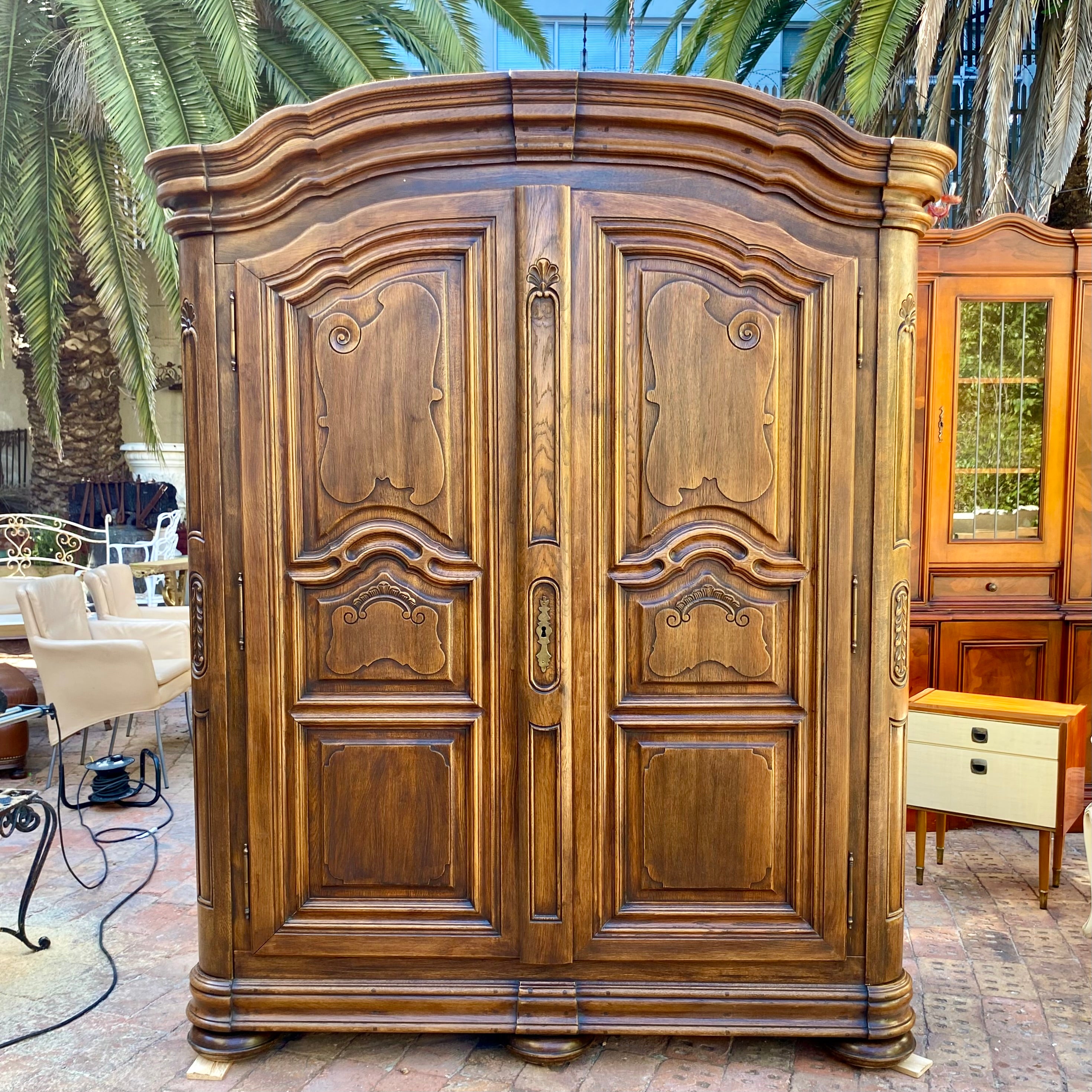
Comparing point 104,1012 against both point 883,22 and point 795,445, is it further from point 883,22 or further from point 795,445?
point 883,22

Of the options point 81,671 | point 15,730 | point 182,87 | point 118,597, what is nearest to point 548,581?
point 81,671

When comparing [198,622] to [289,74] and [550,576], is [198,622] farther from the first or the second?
[289,74]

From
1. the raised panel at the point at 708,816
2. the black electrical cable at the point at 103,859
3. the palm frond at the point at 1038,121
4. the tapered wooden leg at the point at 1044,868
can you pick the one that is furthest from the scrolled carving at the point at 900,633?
the palm frond at the point at 1038,121

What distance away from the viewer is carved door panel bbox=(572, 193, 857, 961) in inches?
100

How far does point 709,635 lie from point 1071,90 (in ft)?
17.6

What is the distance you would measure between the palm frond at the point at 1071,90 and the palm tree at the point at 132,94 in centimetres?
329

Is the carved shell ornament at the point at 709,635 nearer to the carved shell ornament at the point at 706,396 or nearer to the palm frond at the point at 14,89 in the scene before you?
the carved shell ornament at the point at 706,396

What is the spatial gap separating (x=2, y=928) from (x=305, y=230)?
2.39 metres

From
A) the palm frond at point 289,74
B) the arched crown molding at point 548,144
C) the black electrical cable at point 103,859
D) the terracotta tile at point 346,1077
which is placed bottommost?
the black electrical cable at point 103,859

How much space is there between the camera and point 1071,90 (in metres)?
6.25

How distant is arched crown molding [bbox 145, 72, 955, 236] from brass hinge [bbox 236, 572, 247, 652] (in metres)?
0.84

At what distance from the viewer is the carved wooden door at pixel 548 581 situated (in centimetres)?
254

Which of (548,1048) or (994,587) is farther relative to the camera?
(994,587)

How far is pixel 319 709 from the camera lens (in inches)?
105
